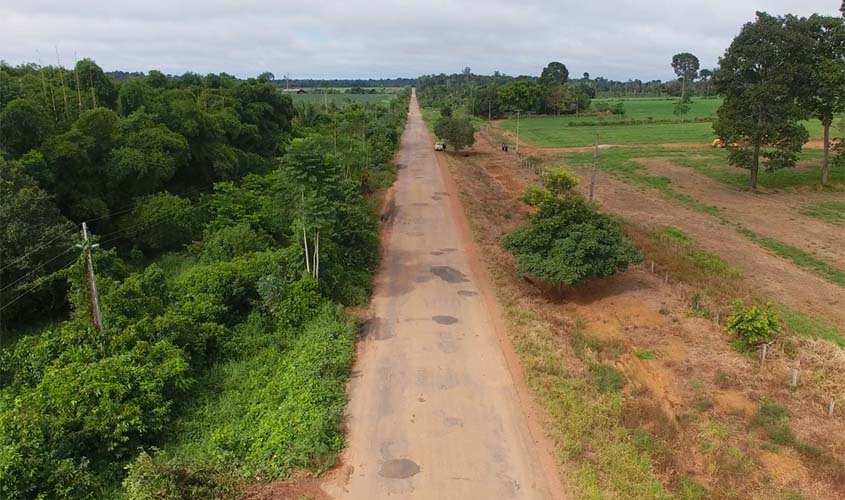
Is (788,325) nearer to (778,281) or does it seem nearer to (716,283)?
(716,283)

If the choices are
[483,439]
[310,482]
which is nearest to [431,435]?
[483,439]

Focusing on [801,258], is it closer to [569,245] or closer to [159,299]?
[569,245]

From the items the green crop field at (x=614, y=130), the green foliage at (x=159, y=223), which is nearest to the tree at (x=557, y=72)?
the green crop field at (x=614, y=130)

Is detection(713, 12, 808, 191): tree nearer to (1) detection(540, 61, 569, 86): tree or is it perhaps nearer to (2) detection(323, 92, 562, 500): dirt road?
(2) detection(323, 92, 562, 500): dirt road

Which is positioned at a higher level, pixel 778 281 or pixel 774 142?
pixel 774 142

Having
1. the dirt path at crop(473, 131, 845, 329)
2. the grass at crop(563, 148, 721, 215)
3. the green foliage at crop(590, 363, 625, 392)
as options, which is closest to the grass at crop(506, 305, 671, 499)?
the green foliage at crop(590, 363, 625, 392)

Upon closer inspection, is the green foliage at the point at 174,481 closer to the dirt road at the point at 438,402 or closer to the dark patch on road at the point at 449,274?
the dirt road at the point at 438,402
